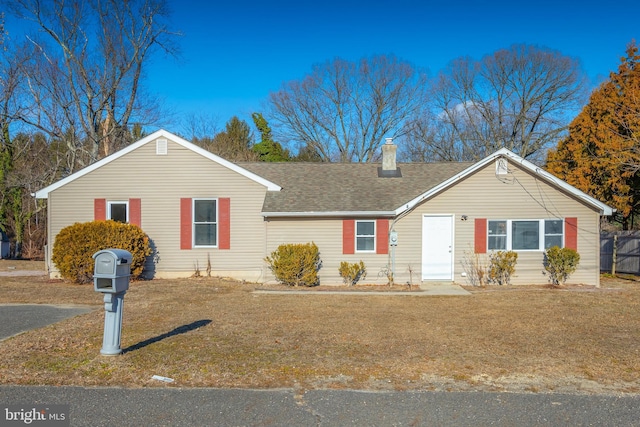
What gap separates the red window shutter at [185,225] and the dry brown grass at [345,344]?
3581mm

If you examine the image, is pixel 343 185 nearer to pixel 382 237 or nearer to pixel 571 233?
pixel 382 237

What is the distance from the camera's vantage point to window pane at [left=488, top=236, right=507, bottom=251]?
602 inches

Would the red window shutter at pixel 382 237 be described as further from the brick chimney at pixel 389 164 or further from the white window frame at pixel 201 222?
the white window frame at pixel 201 222

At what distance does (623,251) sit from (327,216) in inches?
527

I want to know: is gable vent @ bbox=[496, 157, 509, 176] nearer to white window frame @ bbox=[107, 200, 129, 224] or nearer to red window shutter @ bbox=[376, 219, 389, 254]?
red window shutter @ bbox=[376, 219, 389, 254]

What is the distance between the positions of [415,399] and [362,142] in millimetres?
31567

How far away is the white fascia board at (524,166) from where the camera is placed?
14.9 meters

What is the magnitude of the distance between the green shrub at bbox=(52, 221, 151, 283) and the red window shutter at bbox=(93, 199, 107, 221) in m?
1.28

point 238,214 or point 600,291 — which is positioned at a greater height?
point 238,214

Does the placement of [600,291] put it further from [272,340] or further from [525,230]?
[272,340]

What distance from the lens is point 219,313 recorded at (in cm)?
988

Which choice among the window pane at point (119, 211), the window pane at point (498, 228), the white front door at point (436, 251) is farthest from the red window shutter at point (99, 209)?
the window pane at point (498, 228)

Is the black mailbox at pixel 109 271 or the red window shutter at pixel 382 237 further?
the red window shutter at pixel 382 237

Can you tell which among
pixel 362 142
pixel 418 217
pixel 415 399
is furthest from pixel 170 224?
pixel 362 142
